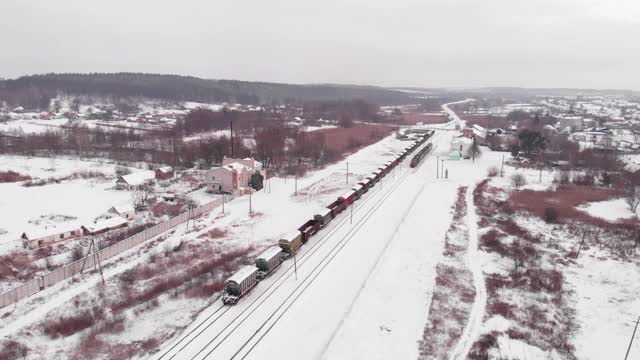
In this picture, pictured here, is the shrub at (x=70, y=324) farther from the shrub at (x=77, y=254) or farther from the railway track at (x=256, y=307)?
the shrub at (x=77, y=254)

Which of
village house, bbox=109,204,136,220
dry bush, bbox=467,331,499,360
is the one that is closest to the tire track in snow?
dry bush, bbox=467,331,499,360

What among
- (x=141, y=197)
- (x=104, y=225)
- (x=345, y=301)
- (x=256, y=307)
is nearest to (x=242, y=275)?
(x=256, y=307)

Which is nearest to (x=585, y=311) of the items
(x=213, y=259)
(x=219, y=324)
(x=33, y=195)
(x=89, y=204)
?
(x=219, y=324)

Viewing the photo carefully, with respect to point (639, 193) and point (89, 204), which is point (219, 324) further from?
point (639, 193)

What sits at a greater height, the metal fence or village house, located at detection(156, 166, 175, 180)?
village house, located at detection(156, 166, 175, 180)

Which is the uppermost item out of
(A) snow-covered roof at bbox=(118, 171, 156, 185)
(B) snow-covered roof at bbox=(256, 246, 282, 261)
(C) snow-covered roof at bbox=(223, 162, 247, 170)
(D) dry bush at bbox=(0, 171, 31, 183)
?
(C) snow-covered roof at bbox=(223, 162, 247, 170)

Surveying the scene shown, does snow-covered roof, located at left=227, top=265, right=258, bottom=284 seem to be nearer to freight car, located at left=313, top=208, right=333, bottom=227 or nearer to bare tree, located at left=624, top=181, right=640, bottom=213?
freight car, located at left=313, top=208, right=333, bottom=227

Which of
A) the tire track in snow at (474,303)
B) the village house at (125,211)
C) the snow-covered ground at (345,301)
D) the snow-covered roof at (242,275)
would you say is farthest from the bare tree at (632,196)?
the village house at (125,211)
